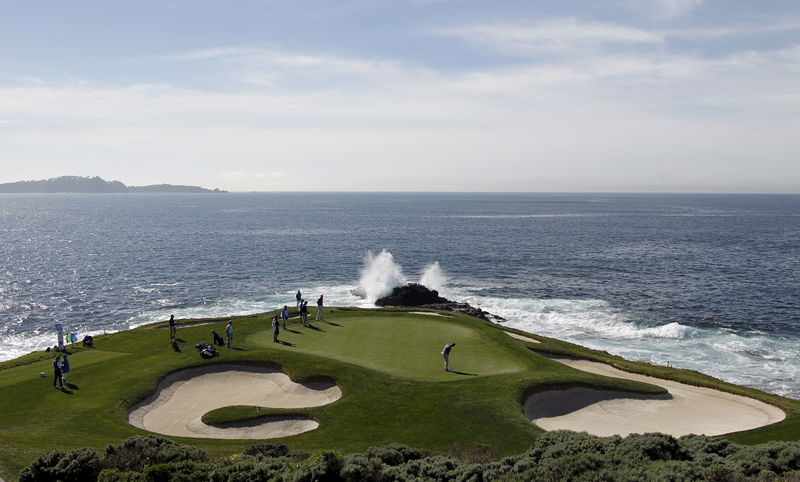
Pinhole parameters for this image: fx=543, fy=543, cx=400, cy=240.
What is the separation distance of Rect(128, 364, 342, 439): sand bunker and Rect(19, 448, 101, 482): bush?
22.9ft

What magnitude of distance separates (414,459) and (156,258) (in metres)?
89.4

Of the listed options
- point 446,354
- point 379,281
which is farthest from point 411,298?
point 446,354

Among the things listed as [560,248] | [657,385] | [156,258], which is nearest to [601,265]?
[560,248]

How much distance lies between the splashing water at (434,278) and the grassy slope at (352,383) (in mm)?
37106

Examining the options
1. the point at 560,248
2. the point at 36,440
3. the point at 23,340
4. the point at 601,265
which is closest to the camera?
the point at 36,440

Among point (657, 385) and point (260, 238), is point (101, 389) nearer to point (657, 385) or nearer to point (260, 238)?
point (657, 385)

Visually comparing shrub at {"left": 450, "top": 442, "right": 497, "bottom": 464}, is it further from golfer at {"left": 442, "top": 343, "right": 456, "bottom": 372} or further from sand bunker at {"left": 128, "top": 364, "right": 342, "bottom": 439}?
golfer at {"left": 442, "top": 343, "right": 456, "bottom": 372}

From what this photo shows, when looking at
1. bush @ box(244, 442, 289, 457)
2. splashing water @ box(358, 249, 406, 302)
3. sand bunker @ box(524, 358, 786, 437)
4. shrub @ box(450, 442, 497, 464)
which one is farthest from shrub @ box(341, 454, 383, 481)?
splashing water @ box(358, 249, 406, 302)

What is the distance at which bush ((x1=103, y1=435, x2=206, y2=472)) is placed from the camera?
1634 centimetres

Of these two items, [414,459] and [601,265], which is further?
[601,265]

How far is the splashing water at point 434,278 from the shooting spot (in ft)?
248

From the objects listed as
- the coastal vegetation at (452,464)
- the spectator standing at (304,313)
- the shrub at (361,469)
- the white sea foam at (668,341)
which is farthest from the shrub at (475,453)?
the white sea foam at (668,341)

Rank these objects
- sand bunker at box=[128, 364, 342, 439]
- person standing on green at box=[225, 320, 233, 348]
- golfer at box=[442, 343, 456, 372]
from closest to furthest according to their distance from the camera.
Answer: sand bunker at box=[128, 364, 342, 439], golfer at box=[442, 343, 456, 372], person standing on green at box=[225, 320, 233, 348]

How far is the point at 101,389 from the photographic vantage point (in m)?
26.6
